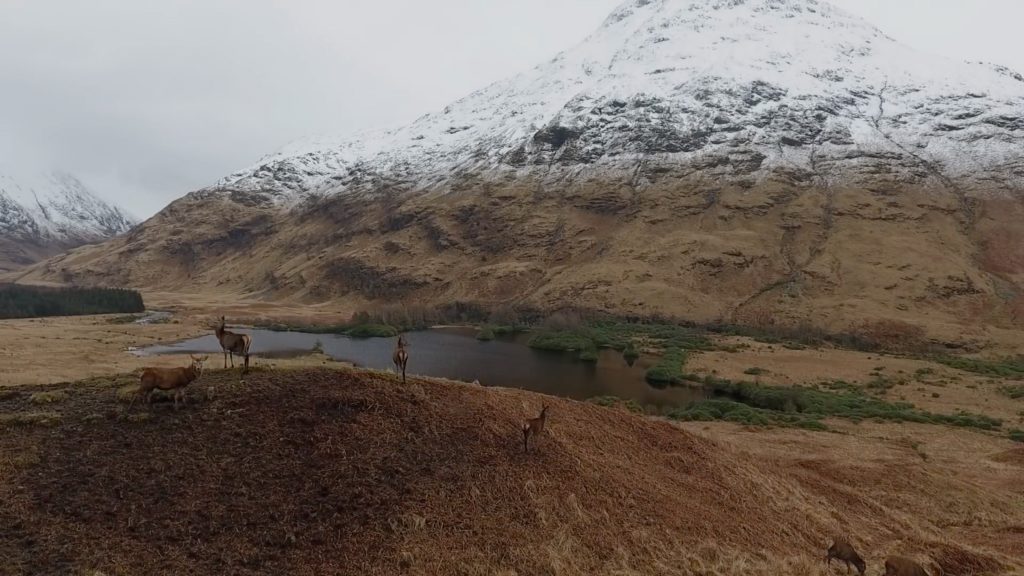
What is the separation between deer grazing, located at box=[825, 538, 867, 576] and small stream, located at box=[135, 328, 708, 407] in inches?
1581

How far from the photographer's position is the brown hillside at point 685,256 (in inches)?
4131

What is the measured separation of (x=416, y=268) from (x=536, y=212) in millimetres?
37904

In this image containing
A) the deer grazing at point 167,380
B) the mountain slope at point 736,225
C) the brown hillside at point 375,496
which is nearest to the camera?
the brown hillside at point 375,496

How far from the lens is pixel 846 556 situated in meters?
12.1

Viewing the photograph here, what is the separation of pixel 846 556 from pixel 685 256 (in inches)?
4825

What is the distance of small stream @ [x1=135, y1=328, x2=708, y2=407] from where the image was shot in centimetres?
5975

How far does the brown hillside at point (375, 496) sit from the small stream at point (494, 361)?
1491 inches

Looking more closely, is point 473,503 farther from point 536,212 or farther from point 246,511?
point 536,212

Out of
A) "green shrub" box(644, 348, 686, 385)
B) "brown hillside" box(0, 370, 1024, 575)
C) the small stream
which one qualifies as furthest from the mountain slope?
"brown hillside" box(0, 370, 1024, 575)

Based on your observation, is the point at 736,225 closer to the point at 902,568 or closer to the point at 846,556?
the point at 846,556

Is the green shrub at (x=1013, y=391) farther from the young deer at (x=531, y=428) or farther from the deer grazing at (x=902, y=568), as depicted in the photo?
the young deer at (x=531, y=428)

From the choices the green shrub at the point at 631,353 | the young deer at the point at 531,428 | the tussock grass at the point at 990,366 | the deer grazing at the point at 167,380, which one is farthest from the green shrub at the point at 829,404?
the deer grazing at the point at 167,380

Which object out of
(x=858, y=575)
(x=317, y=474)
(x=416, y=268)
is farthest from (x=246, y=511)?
(x=416, y=268)

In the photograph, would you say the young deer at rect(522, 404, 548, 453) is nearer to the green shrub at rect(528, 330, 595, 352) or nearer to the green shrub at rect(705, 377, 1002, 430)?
the green shrub at rect(705, 377, 1002, 430)
